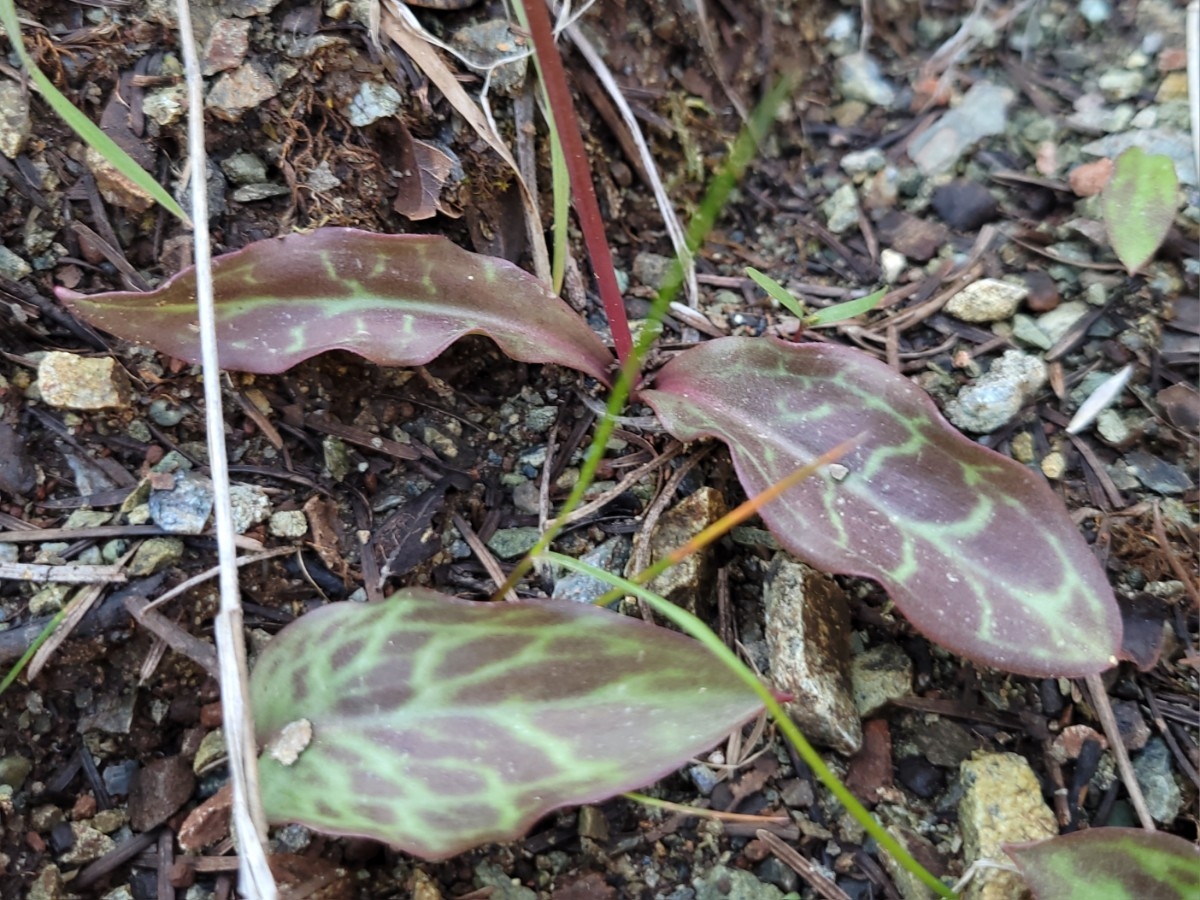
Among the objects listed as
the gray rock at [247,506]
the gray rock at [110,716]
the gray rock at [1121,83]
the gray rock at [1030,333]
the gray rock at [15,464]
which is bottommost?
the gray rock at [110,716]

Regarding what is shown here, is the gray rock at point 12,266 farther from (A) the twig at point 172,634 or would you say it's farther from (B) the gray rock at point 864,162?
(B) the gray rock at point 864,162

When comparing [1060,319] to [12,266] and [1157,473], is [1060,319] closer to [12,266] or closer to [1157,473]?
[1157,473]

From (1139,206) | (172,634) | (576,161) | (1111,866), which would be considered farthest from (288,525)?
(1139,206)

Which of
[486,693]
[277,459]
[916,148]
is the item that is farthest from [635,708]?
[916,148]

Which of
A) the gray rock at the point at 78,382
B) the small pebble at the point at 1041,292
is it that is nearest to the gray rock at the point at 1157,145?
the small pebble at the point at 1041,292

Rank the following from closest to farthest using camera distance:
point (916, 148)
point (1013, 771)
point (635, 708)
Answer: point (635, 708) < point (1013, 771) < point (916, 148)

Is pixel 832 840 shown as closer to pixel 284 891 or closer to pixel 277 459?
pixel 284 891
